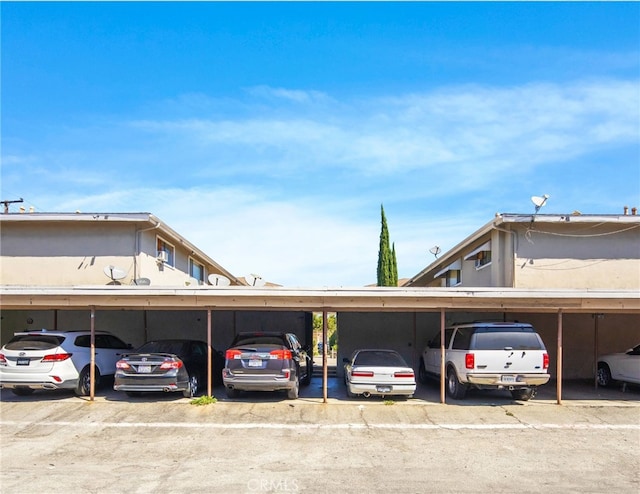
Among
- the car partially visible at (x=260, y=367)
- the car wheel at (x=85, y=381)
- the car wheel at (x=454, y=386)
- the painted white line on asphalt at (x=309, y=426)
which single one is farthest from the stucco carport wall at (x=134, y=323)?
the car wheel at (x=454, y=386)

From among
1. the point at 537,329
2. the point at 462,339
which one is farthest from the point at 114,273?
the point at 537,329

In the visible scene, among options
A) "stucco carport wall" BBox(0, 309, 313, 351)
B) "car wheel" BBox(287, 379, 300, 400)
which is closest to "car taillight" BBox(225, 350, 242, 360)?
"car wheel" BBox(287, 379, 300, 400)

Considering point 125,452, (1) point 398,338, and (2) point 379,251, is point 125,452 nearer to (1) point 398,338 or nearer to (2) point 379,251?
(1) point 398,338

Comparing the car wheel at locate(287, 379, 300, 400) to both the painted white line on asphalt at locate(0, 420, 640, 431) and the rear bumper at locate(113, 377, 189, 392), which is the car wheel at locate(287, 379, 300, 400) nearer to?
the painted white line on asphalt at locate(0, 420, 640, 431)

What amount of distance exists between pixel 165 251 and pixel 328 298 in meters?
8.89

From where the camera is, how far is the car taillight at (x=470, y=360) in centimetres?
1363

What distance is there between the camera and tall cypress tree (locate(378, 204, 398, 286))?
41531 millimetres

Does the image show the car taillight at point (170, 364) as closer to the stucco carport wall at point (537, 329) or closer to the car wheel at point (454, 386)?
the car wheel at point (454, 386)

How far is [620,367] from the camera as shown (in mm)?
16547

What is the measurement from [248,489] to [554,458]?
4817mm

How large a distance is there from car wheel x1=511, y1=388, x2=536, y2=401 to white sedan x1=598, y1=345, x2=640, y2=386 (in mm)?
3361

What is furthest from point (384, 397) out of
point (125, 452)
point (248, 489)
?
point (248, 489)

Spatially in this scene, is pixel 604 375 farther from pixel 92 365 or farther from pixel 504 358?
pixel 92 365

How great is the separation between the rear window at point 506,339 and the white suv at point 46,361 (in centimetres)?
920
